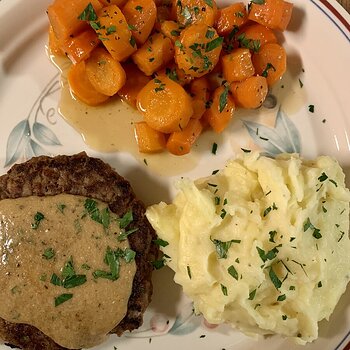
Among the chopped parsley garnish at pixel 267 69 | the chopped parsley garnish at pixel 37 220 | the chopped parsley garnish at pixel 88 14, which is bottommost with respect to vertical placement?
the chopped parsley garnish at pixel 37 220

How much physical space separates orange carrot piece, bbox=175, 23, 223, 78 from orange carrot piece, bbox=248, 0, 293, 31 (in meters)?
0.31

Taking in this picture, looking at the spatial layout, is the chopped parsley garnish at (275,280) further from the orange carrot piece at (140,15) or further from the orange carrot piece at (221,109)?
the orange carrot piece at (140,15)

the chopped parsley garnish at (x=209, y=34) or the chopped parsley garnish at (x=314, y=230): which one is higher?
the chopped parsley garnish at (x=209, y=34)

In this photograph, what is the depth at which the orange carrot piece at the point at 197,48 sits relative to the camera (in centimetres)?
345

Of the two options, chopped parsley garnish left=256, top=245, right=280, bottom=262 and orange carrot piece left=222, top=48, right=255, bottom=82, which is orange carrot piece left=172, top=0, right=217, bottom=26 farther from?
chopped parsley garnish left=256, top=245, right=280, bottom=262

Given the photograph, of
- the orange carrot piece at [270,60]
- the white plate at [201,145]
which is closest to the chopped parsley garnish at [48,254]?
the white plate at [201,145]

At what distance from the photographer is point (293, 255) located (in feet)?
10.4

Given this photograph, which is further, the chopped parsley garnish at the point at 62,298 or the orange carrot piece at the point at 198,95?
the orange carrot piece at the point at 198,95

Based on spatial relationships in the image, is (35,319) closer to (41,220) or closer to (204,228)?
(41,220)

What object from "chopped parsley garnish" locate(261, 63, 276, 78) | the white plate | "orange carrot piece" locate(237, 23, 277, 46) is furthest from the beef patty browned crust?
"orange carrot piece" locate(237, 23, 277, 46)

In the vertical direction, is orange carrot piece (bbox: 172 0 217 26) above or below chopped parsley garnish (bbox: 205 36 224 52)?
above

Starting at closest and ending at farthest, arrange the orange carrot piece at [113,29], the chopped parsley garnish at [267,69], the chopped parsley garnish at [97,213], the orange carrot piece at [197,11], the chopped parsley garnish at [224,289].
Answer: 1. the chopped parsley garnish at [224,289]
2. the chopped parsley garnish at [97,213]
3. the orange carrot piece at [113,29]
4. the orange carrot piece at [197,11]
5. the chopped parsley garnish at [267,69]

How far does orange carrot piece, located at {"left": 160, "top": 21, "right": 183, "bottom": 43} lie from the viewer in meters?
3.55

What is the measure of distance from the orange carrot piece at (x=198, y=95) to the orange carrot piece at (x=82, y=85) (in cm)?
60
